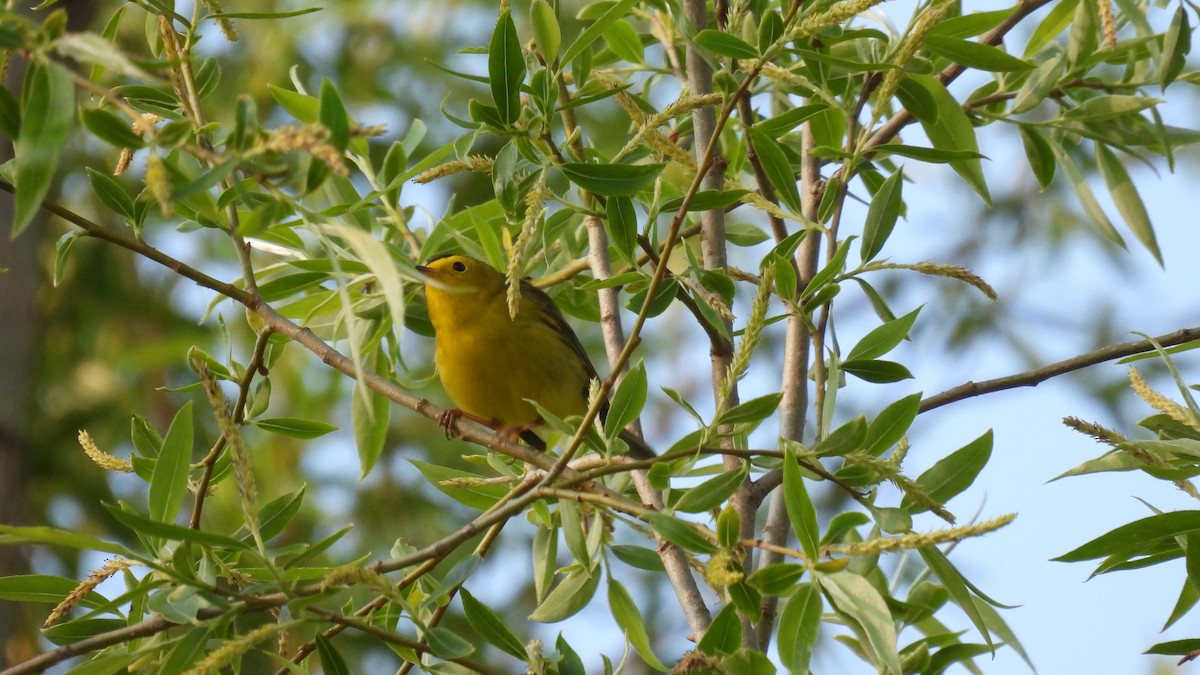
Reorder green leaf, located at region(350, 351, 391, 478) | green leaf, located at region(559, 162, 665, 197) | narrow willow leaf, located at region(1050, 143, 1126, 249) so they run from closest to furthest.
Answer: green leaf, located at region(559, 162, 665, 197) → green leaf, located at region(350, 351, 391, 478) → narrow willow leaf, located at region(1050, 143, 1126, 249)

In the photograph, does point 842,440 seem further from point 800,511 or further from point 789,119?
point 789,119

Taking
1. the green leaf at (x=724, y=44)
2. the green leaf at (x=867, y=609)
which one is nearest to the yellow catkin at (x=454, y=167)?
the green leaf at (x=724, y=44)

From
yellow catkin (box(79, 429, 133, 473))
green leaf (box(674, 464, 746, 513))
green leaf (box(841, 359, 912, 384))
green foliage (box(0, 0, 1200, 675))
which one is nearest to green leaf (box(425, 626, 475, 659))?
green foliage (box(0, 0, 1200, 675))

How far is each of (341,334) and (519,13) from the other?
5530 mm

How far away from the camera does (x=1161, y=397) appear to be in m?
2.21

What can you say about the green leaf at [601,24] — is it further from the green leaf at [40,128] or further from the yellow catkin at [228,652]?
the yellow catkin at [228,652]

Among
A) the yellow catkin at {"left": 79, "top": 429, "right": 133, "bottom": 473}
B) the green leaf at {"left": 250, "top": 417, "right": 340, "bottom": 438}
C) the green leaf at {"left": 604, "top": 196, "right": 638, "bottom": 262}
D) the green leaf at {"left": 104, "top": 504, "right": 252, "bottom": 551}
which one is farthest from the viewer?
the green leaf at {"left": 250, "top": 417, "right": 340, "bottom": 438}

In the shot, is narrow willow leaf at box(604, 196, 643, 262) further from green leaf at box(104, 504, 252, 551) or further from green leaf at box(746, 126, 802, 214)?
green leaf at box(104, 504, 252, 551)

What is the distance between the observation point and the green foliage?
1792 mm

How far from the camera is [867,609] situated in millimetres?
1899

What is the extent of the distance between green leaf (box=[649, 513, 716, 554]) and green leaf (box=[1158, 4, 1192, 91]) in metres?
1.61

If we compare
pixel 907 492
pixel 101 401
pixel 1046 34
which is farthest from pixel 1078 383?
pixel 907 492

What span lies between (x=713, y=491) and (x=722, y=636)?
0.84 feet

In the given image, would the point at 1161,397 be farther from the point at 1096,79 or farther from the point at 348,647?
the point at 348,647
